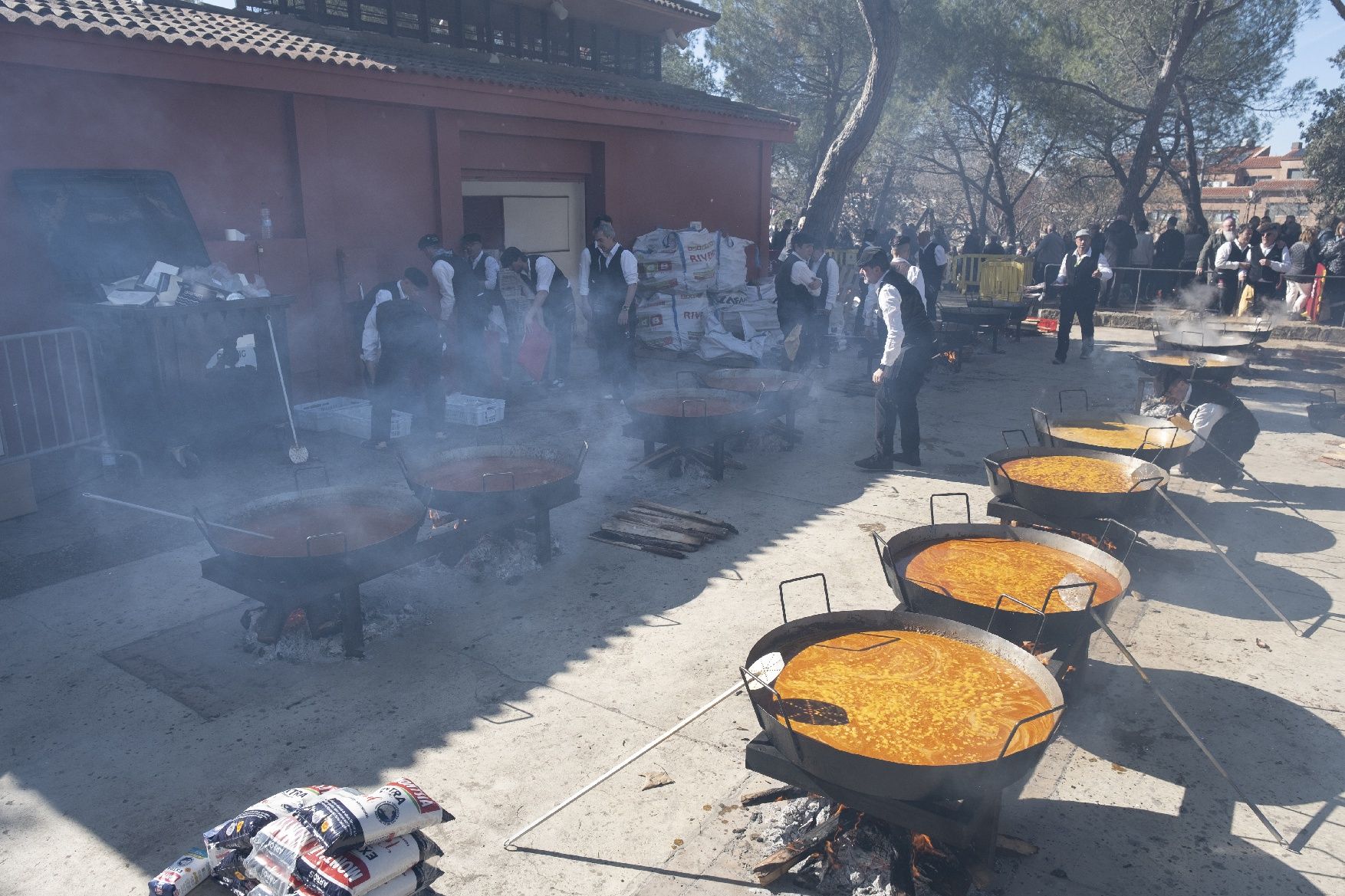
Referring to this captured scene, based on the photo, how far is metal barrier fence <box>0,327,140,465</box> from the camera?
341 inches

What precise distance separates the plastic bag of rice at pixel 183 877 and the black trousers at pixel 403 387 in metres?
6.77

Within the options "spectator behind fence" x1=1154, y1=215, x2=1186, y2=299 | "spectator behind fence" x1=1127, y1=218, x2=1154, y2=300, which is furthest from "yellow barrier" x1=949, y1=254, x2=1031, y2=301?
"spectator behind fence" x1=1154, y1=215, x2=1186, y2=299

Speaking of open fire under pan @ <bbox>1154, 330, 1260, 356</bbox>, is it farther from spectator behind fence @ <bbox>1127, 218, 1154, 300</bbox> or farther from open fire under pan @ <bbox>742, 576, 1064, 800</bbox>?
spectator behind fence @ <bbox>1127, 218, 1154, 300</bbox>

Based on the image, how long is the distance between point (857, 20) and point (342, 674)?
1130 inches

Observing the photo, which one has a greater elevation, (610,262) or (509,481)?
(610,262)

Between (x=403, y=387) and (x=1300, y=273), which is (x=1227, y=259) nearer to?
(x=1300, y=273)

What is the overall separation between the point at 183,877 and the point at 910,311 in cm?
741

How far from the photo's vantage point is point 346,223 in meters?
12.1

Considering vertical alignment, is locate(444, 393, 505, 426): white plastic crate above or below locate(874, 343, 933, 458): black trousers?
below

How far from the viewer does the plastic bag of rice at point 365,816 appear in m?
3.02

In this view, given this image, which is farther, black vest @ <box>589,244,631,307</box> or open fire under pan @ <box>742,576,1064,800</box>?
black vest @ <box>589,244,631,307</box>

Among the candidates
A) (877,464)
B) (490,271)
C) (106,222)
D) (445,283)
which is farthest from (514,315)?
(877,464)

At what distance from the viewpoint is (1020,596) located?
15.1ft

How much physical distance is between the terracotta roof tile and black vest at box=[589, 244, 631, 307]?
3495 mm
